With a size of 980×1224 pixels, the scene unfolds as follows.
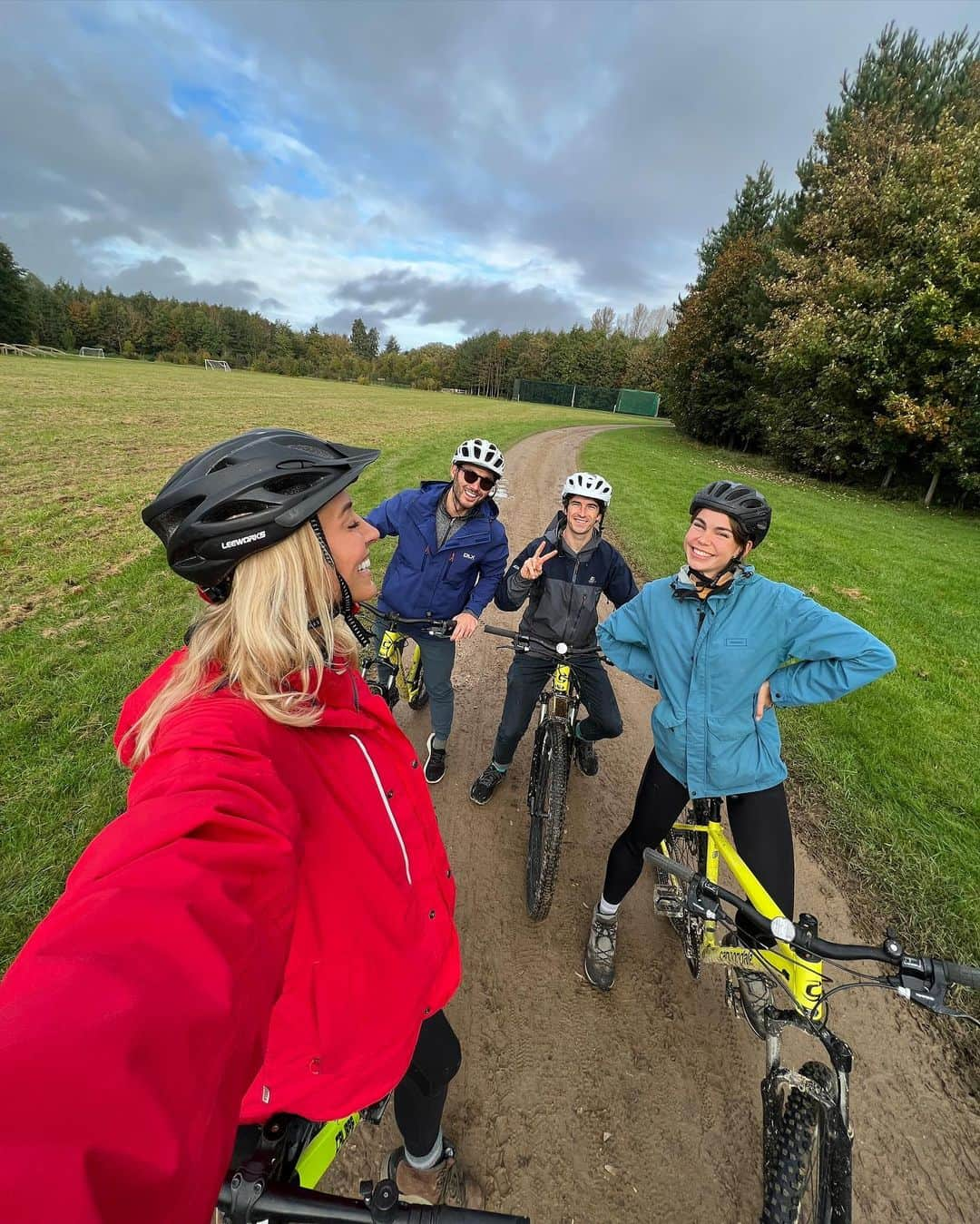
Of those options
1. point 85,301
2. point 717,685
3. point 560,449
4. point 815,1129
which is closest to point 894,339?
point 560,449

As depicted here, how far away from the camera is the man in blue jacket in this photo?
3.92 metres

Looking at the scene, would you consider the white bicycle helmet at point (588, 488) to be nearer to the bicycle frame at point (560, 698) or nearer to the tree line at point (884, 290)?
the bicycle frame at point (560, 698)

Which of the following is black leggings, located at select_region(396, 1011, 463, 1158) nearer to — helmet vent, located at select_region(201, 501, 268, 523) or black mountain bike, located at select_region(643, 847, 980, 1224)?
black mountain bike, located at select_region(643, 847, 980, 1224)

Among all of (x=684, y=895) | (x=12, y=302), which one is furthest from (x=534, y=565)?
(x=12, y=302)

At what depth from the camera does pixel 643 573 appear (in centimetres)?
943

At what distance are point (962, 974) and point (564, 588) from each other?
2828 mm

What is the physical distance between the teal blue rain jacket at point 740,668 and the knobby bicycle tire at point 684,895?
579 mm

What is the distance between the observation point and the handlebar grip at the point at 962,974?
152 centimetres

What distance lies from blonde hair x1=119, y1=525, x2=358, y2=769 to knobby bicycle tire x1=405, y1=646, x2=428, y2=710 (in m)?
3.47

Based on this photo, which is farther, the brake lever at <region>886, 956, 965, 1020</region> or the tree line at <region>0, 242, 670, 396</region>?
the tree line at <region>0, 242, 670, 396</region>

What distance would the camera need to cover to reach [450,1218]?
143 cm

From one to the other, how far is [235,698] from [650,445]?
31.4 meters

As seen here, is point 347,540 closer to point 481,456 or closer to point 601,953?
point 481,456

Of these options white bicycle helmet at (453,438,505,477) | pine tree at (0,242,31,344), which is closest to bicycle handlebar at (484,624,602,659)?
white bicycle helmet at (453,438,505,477)
